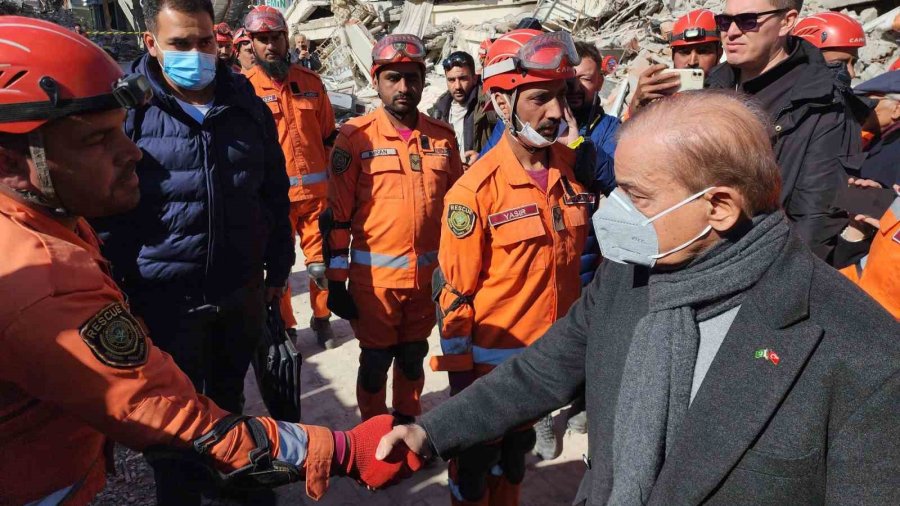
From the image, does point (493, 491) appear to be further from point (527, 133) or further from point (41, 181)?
point (41, 181)

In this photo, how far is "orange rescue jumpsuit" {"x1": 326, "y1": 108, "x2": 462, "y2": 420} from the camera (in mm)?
3736

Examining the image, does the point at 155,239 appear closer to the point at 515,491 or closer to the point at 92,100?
the point at 92,100

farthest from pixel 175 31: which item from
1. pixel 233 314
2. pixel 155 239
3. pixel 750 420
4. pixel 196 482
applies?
pixel 750 420

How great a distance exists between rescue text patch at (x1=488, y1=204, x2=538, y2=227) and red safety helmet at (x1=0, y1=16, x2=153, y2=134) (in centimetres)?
151

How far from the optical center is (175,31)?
114 inches

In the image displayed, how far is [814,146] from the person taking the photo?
2.88 meters

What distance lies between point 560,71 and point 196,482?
7.51ft

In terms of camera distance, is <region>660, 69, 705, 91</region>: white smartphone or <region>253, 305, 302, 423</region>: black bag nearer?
<region>660, 69, 705, 91</region>: white smartphone

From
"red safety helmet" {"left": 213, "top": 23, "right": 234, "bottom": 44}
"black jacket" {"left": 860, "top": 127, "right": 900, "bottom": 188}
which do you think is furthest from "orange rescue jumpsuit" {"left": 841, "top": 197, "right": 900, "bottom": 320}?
"red safety helmet" {"left": 213, "top": 23, "right": 234, "bottom": 44}

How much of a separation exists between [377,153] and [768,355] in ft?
9.37

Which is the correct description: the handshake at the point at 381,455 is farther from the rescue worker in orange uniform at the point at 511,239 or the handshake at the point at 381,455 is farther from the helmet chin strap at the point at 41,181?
the helmet chin strap at the point at 41,181

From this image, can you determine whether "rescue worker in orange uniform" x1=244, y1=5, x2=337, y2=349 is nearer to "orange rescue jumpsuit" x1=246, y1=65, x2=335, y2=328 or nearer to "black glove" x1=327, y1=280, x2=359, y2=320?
"orange rescue jumpsuit" x1=246, y1=65, x2=335, y2=328

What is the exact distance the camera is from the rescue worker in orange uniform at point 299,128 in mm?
5332

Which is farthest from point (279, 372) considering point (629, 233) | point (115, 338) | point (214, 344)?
point (629, 233)
